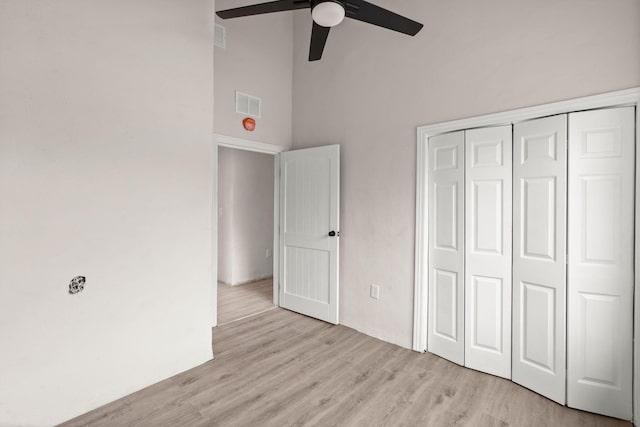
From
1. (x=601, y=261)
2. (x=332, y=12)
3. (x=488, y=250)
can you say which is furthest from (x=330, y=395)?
(x=332, y=12)

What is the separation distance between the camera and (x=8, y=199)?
167 cm

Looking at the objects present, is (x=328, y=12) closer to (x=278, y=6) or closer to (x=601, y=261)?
(x=278, y=6)

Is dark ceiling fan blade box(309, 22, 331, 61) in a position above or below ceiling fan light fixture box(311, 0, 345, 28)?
above

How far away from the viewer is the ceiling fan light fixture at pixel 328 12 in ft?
5.27

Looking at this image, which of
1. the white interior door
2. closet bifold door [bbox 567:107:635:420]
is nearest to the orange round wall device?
the white interior door

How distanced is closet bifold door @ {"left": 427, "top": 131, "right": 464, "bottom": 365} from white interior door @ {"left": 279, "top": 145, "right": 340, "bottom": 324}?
99 cm

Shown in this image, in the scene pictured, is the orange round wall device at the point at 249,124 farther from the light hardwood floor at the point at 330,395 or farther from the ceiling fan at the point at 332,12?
the light hardwood floor at the point at 330,395

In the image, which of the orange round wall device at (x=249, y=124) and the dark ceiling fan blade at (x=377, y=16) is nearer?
the dark ceiling fan blade at (x=377, y=16)

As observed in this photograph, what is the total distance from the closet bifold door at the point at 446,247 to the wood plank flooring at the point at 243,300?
80.8 inches

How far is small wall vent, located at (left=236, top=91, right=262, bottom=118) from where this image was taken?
11.2 ft

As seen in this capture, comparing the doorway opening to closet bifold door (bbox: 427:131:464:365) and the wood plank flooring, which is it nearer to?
the wood plank flooring

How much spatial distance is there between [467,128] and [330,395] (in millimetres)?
2242

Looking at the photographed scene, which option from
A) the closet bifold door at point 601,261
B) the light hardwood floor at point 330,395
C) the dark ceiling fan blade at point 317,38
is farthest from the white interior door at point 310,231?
the closet bifold door at point 601,261

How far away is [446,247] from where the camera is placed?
2652 mm
